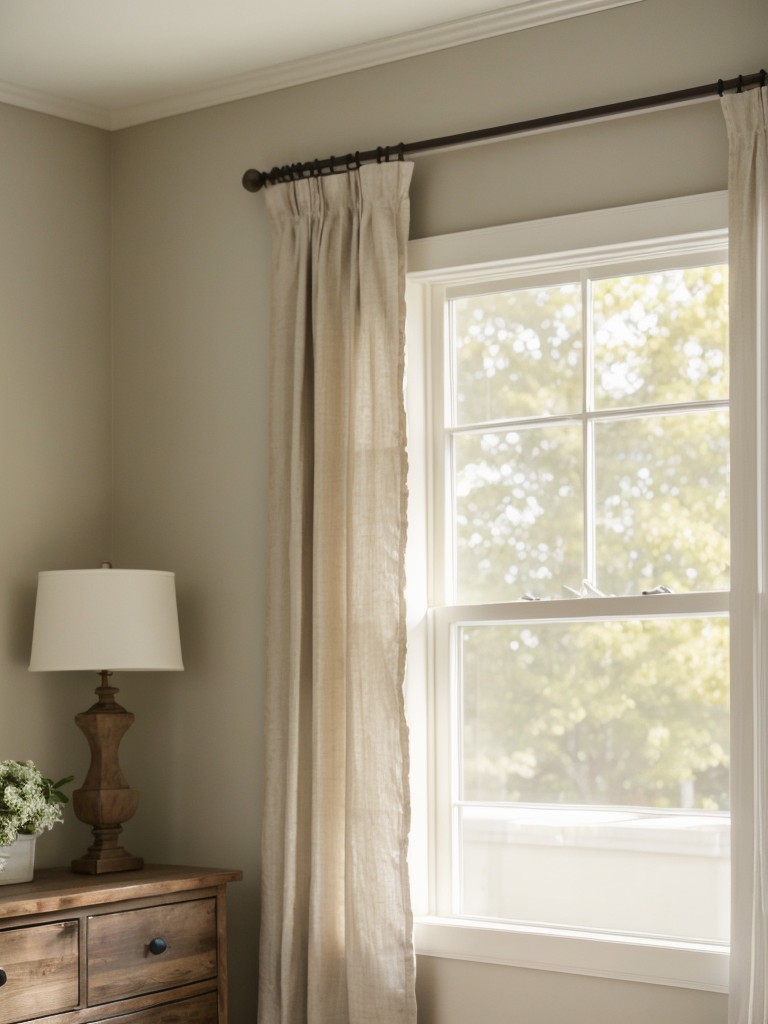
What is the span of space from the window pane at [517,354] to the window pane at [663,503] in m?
0.18

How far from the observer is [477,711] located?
3404 mm

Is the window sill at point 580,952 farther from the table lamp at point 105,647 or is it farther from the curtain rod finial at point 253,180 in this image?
the curtain rod finial at point 253,180

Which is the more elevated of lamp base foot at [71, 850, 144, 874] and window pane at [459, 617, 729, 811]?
window pane at [459, 617, 729, 811]

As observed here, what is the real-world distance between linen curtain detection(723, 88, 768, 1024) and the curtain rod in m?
0.06

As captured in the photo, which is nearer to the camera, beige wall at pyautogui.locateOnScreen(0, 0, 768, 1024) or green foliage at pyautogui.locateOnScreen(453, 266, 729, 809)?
green foliage at pyautogui.locateOnScreen(453, 266, 729, 809)

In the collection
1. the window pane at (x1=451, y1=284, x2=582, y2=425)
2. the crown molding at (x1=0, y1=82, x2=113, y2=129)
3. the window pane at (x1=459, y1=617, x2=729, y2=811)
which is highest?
the crown molding at (x1=0, y1=82, x2=113, y2=129)

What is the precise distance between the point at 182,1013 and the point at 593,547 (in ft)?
5.09

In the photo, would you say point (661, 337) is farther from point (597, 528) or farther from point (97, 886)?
point (97, 886)

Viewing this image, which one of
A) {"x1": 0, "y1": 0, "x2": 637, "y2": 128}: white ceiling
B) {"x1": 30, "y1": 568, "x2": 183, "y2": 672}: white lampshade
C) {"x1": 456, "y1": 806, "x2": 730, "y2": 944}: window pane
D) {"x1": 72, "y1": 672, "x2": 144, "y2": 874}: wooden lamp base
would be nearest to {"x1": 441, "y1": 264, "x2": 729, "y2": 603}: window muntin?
{"x1": 456, "y1": 806, "x2": 730, "y2": 944}: window pane

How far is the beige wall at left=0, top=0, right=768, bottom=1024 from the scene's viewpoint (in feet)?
11.0

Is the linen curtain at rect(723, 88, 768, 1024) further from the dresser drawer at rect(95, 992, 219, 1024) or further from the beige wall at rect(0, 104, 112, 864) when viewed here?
the beige wall at rect(0, 104, 112, 864)

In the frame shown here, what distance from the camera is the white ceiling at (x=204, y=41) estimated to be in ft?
10.7

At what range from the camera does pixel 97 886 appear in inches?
124

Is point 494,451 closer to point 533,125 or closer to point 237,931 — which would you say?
point 533,125
